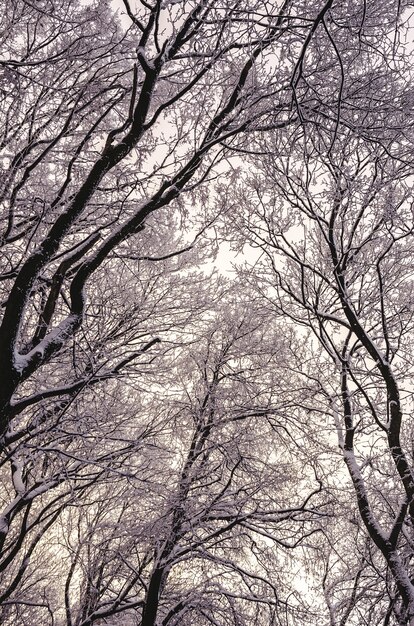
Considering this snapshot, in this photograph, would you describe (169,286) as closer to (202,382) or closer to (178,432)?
(202,382)

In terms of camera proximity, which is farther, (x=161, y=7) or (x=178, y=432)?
(x=178, y=432)

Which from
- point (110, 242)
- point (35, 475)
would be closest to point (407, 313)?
point (110, 242)

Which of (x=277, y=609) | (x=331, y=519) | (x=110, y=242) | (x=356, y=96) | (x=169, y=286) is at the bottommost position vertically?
(x=277, y=609)

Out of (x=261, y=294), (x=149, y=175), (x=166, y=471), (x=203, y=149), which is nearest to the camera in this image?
(x=203, y=149)

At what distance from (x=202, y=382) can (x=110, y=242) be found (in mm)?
4873

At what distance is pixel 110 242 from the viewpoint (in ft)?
12.9

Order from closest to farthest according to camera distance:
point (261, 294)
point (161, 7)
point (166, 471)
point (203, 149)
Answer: point (161, 7) → point (203, 149) → point (166, 471) → point (261, 294)

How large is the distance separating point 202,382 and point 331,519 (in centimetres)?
302

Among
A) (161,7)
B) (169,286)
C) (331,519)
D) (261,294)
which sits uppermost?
(261,294)

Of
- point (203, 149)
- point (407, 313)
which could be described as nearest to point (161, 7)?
point (203, 149)

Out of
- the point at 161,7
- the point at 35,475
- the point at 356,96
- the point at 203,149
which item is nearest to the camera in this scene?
the point at 161,7

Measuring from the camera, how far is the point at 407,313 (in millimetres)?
8023

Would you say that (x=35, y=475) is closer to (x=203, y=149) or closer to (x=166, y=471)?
(x=166, y=471)

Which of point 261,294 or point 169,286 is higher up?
point 261,294
